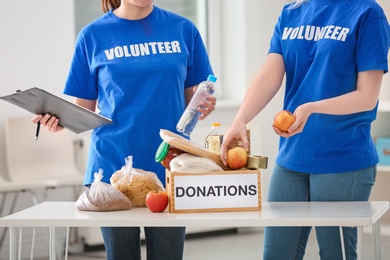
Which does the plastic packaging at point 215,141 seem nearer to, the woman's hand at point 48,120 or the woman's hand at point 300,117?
the woman's hand at point 300,117

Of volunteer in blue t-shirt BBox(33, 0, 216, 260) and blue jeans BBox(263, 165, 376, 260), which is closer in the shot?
blue jeans BBox(263, 165, 376, 260)

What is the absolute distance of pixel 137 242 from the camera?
2465mm

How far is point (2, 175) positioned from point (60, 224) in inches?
106

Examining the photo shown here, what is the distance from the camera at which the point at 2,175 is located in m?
4.78

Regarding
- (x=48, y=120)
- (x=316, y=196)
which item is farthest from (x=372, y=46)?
(x=48, y=120)

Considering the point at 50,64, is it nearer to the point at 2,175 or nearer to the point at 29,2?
the point at 29,2

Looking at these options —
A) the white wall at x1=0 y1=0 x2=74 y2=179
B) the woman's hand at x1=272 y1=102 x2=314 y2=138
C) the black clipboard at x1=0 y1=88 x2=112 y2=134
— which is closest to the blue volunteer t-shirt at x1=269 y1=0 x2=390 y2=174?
the woman's hand at x1=272 y1=102 x2=314 y2=138

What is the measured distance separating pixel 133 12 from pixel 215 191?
665 millimetres

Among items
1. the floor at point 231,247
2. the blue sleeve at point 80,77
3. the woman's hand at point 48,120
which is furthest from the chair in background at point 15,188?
the woman's hand at point 48,120

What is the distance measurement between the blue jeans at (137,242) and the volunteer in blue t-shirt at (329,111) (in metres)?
0.28

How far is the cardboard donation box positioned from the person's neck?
1.88ft

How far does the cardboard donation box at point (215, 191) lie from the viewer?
225cm

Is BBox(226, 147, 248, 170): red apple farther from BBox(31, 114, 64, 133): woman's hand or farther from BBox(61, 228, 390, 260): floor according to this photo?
BBox(61, 228, 390, 260): floor

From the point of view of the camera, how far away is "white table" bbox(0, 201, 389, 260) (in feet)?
6.91
